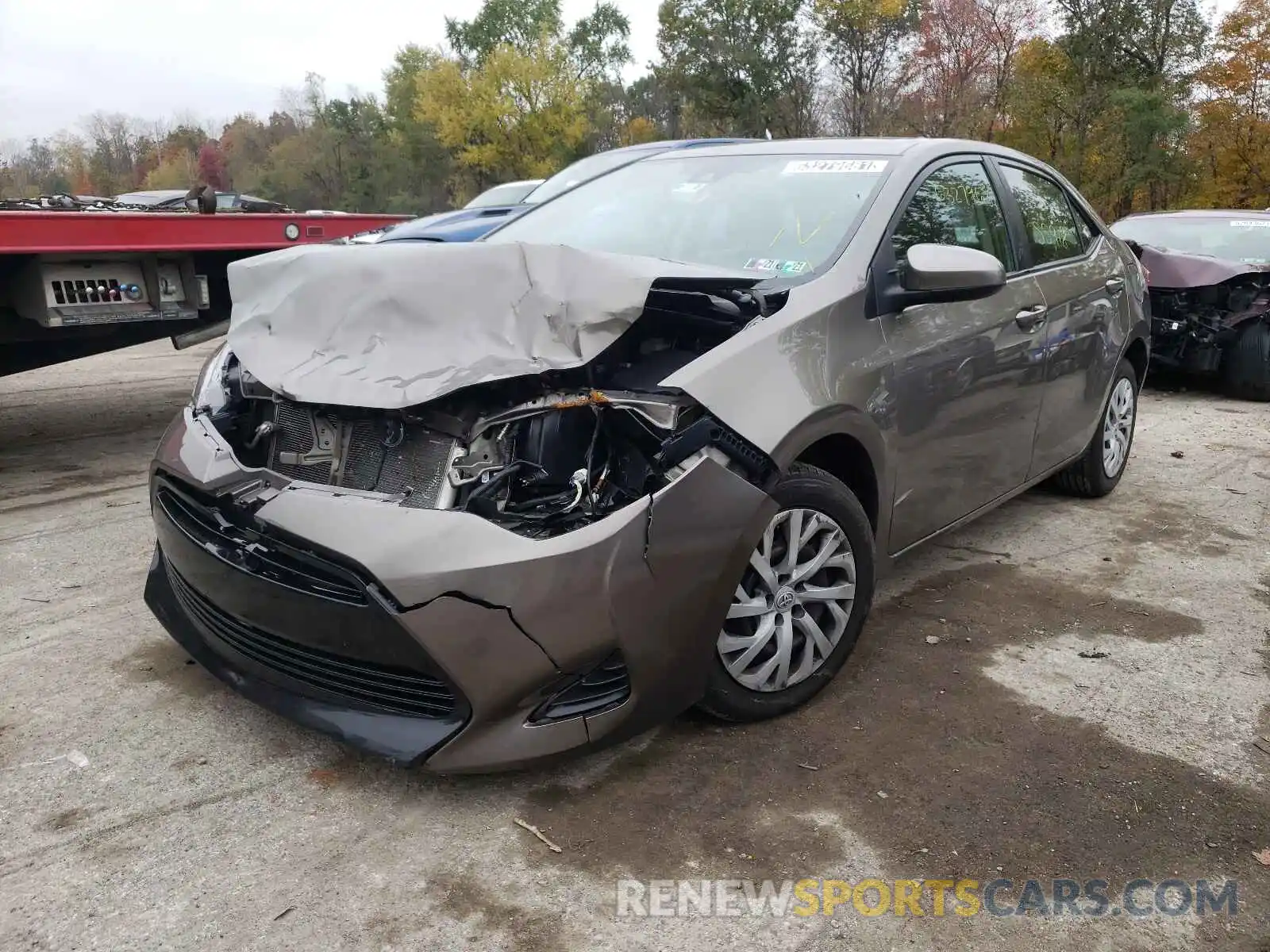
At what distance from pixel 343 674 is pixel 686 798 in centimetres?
90

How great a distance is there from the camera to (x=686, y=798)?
248 centimetres

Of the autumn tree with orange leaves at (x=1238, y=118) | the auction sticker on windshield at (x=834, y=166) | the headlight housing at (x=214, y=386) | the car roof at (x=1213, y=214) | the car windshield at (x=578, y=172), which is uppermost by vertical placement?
the autumn tree with orange leaves at (x=1238, y=118)

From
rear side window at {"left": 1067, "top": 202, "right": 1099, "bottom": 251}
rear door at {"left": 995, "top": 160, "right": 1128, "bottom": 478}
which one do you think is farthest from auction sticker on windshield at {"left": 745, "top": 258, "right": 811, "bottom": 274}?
rear side window at {"left": 1067, "top": 202, "right": 1099, "bottom": 251}

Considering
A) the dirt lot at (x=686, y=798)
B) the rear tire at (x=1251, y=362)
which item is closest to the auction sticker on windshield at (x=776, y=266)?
the dirt lot at (x=686, y=798)

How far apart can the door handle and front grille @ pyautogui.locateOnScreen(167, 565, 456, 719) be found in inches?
103

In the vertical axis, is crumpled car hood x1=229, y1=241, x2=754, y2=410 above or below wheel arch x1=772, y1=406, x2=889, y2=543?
above

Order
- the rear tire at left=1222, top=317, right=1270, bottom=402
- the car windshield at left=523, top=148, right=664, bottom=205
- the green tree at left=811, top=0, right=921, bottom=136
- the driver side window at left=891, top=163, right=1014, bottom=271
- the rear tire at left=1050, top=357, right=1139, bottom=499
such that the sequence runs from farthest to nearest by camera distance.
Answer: the green tree at left=811, top=0, right=921, bottom=136 → the car windshield at left=523, top=148, right=664, bottom=205 → the rear tire at left=1222, top=317, right=1270, bottom=402 → the rear tire at left=1050, top=357, right=1139, bottom=499 → the driver side window at left=891, top=163, right=1014, bottom=271

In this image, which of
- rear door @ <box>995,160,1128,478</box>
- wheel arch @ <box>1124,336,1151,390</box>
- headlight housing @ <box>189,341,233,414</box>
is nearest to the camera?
headlight housing @ <box>189,341,233,414</box>

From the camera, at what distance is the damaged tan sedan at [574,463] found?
226 cm

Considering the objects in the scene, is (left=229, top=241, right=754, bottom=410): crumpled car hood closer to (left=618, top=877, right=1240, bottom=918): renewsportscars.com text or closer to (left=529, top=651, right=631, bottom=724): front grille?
(left=529, top=651, right=631, bottom=724): front grille

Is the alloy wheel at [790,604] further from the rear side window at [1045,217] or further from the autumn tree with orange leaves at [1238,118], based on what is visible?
the autumn tree with orange leaves at [1238,118]

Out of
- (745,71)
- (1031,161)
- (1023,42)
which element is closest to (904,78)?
(1023,42)

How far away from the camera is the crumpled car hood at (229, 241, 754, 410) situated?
8.09ft

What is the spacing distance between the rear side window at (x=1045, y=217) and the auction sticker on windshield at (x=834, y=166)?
36.0 inches
